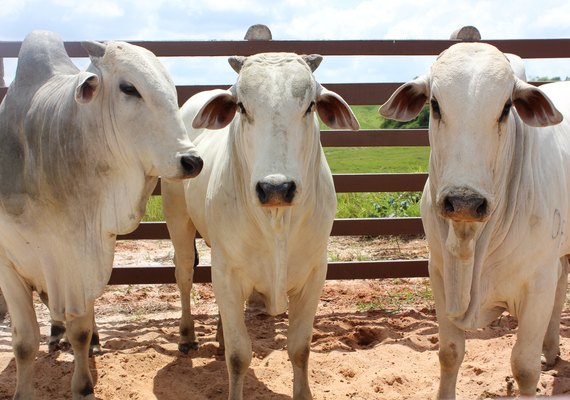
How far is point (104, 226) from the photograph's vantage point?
3740mm

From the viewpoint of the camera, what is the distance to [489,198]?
9.84ft

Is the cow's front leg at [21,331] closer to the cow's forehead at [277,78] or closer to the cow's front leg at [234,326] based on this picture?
the cow's front leg at [234,326]

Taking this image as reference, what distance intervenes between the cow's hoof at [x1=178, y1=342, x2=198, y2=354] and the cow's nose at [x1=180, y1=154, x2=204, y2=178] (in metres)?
1.73

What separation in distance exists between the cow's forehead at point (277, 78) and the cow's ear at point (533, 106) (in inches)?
35.4

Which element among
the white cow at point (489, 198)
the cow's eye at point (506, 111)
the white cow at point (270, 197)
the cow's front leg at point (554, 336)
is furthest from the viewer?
the cow's front leg at point (554, 336)

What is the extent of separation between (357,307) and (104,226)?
2.62 metres

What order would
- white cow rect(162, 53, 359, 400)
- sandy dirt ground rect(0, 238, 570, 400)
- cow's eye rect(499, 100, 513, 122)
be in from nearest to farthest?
cow's eye rect(499, 100, 513, 122) < white cow rect(162, 53, 359, 400) < sandy dirt ground rect(0, 238, 570, 400)

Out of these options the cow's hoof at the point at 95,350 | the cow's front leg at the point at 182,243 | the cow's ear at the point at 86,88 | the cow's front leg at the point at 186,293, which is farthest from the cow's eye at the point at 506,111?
the cow's hoof at the point at 95,350

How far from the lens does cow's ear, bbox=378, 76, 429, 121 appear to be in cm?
349

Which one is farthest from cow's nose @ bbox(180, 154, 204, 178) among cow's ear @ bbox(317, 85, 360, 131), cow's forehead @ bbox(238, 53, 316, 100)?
cow's ear @ bbox(317, 85, 360, 131)

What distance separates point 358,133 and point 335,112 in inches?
78.9

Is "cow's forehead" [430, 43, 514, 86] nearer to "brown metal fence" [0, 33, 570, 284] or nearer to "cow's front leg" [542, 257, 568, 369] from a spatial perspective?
"cow's front leg" [542, 257, 568, 369]

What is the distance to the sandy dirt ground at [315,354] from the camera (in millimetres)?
4234

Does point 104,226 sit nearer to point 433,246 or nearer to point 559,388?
point 433,246
